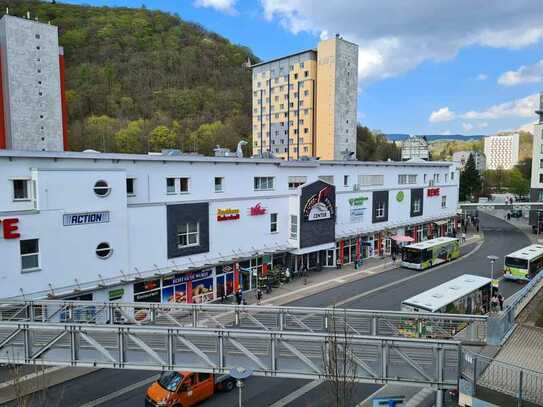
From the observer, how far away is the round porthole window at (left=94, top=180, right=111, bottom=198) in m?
21.4

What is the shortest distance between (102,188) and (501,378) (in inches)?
760

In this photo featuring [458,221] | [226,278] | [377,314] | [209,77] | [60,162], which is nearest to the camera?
[377,314]

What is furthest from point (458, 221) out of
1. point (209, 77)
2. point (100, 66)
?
point (100, 66)

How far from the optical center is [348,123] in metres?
81.1

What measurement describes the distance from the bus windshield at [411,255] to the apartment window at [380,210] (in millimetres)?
6215

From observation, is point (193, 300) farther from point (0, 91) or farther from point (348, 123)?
point (348, 123)

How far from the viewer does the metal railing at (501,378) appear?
33.8 feet

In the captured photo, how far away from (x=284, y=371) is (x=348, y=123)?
7369 centimetres

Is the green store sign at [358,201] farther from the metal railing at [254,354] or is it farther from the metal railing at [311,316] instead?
the metal railing at [254,354]

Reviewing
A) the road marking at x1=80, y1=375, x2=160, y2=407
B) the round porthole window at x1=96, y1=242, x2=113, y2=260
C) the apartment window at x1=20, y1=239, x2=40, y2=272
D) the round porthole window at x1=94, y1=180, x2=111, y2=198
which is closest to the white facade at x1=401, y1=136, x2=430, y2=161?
the round porthole window at x1=94, y1=180, x2=111, y2=198

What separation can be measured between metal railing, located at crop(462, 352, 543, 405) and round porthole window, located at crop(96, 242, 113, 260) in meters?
17.9

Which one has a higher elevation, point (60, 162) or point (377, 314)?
point (60, 162)

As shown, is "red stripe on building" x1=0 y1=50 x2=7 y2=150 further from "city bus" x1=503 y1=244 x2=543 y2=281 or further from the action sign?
"city bus" x1=503 y1=244 x2=543 y2=281

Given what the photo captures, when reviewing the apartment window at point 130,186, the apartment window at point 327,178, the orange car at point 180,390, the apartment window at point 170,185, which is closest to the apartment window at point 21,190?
the apartment window at point 130,186
